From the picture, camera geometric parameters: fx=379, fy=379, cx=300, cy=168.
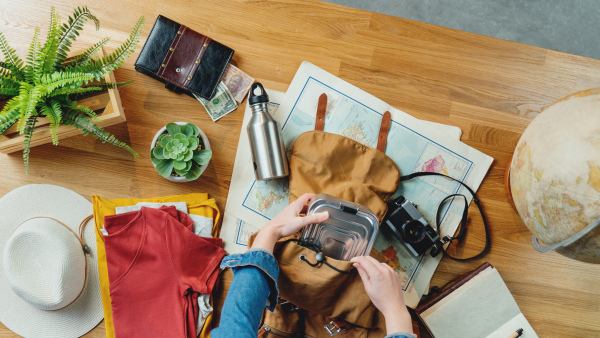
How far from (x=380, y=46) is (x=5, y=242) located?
1.28m

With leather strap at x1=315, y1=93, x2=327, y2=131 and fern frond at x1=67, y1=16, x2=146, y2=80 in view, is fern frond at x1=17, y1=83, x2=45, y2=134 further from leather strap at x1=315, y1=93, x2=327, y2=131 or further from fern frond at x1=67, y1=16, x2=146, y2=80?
leather strap at x1=315, y1=93, x2=327, y2=131

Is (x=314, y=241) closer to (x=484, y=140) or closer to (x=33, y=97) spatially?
(x=484, y=140)

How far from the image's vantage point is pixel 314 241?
1.03 m

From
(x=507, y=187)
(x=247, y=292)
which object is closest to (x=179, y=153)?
(x=247, y=292)

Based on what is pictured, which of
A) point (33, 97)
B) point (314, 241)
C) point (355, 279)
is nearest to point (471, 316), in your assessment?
point (355, 279)

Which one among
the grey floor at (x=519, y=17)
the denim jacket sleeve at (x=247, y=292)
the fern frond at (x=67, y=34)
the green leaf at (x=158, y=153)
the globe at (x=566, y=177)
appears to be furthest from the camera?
the grey floor at (x=519, y=17)

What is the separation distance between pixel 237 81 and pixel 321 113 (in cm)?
28

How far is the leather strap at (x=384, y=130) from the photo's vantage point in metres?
1.17

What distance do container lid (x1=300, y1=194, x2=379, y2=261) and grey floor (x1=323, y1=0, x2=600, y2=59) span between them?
861 millimetres

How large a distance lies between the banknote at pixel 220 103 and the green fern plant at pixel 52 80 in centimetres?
26

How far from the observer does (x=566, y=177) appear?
A: 2.49ft

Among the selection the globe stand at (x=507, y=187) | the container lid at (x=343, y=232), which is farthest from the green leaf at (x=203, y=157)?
the globe stand at (x=507, y=187)

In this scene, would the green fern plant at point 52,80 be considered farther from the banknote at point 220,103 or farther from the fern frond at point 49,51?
the banknote at point 220,103

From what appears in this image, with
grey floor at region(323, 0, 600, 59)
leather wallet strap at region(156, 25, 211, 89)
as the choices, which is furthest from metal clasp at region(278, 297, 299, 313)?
grey floor at region(323, 0, 600, 59)
